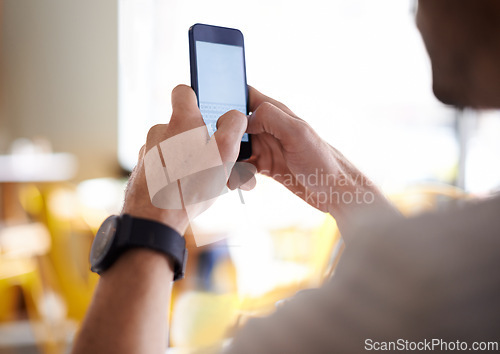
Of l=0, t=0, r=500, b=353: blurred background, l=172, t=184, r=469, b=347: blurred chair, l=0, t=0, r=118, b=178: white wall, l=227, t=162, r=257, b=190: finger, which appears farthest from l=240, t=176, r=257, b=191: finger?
l=0, t=0, r=118, b=178: white wall

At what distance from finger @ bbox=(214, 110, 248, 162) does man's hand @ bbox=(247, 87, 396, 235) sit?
0.09 metres

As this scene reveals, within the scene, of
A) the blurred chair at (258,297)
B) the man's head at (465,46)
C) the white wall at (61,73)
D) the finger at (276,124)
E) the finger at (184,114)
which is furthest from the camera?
the white wall at (61,73)

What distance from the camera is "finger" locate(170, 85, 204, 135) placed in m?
0.51

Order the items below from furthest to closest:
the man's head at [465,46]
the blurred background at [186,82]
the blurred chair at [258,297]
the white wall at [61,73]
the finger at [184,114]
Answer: the white wall at [61,73]
the blurred background at [186,82]
the blurred chair at [258,297]
the finger at [184,114]
the man's head at [465,46]

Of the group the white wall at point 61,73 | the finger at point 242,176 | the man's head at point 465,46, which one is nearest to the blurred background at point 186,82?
the white wall at point 61,73

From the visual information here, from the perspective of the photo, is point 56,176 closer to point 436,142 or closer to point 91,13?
point 91,13

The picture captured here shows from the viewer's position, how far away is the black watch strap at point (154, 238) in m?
0.44

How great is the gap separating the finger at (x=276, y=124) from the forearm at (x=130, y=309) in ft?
0.85

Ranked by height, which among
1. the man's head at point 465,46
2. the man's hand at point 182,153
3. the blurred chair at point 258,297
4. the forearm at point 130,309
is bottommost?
the blurred chair at point 258,297

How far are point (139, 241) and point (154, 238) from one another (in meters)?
0.01

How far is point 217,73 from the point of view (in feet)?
2.27

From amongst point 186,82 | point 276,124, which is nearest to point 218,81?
point 276,124

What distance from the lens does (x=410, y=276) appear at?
0.33 metres

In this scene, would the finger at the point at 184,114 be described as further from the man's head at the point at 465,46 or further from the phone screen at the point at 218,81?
the man's head at the point at 465,46
